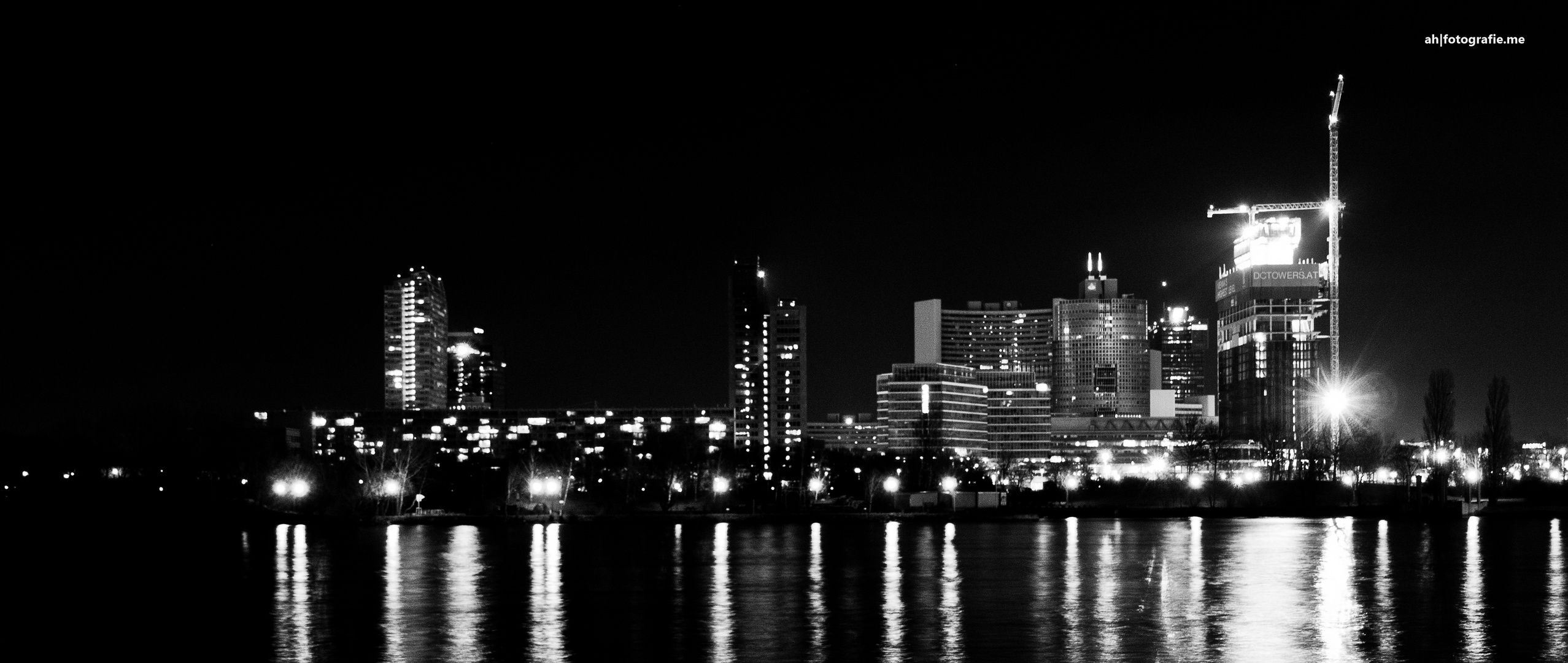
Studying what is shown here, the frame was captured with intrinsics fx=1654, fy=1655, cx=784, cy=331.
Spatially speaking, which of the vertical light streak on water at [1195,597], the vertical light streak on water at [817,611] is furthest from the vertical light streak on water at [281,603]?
the vertical light streak on water at [1195,597]

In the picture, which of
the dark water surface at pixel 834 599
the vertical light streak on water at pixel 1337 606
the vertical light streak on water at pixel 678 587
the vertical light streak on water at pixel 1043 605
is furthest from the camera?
the vertical light streak on water at pixel 678 587

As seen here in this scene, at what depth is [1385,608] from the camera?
31.5 metres

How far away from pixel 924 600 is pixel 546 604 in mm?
7530

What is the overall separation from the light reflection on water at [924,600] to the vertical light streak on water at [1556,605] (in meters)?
0.12

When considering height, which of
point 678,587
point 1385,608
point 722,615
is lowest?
point 678,587

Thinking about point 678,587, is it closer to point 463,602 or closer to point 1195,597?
point 463,602

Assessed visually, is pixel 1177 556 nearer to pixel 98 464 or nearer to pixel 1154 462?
pixel 98 464

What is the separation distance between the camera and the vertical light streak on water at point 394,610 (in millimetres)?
25609

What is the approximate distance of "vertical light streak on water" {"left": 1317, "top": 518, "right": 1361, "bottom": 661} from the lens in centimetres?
2528

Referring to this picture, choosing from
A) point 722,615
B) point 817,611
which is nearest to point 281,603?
point 722,615

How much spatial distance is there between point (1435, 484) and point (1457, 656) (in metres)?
92.1

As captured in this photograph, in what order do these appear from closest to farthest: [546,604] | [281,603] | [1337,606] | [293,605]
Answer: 1. [1337,606]
2. [546,604]
3. [293,605]
4. [281,603]

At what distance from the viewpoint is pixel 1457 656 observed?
2464 cm

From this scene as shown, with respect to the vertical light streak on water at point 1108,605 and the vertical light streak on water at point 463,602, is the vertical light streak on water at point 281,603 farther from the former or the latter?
the vertical light streak on water at point 1108,605
